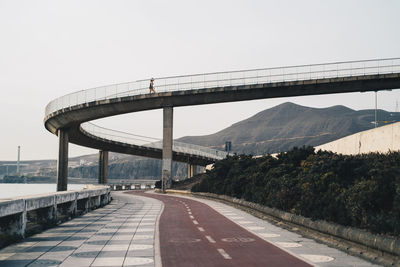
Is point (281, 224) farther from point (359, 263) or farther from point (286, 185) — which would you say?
point (359, 263)

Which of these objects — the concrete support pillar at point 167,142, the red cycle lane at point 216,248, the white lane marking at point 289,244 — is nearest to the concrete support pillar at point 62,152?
the concrete support pillar at point 167,142

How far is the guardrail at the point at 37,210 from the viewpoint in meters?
14.0

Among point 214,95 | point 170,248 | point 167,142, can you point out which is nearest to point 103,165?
point 167,142

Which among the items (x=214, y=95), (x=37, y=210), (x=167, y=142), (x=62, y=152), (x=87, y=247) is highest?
(x=214, y=95)

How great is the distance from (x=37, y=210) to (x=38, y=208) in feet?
4.77

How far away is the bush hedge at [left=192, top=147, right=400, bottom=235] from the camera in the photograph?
1284cm

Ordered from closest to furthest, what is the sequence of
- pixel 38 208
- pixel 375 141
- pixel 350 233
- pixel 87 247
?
pixel 350 233
pixel 87 247
pixel 38 208
pixel 375 141

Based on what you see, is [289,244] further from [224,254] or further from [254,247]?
[224,254]

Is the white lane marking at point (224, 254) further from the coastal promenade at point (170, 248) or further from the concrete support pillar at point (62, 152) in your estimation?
the concrete support pillar at point (62, 152)

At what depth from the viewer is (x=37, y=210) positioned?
19.0 metres

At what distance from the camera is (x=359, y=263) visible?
11.1m

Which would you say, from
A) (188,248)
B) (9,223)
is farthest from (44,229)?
(188,248)

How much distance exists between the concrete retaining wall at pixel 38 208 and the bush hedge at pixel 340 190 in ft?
32.5

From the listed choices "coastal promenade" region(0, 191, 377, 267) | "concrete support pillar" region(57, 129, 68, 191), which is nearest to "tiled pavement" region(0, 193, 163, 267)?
"coastal promenade" region(0, 191, 377, 267)
